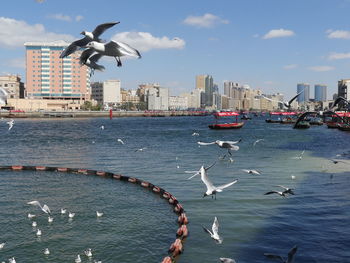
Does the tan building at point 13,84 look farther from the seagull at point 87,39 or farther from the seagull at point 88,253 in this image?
the seagull at point 87,39

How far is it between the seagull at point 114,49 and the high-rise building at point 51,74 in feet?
546

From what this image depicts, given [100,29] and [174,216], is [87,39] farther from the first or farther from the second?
[174,216]

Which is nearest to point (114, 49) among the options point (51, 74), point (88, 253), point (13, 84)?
point (88, 253)

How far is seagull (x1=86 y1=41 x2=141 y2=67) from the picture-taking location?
315 centimetres

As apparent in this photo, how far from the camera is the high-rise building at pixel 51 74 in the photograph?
165500 mm

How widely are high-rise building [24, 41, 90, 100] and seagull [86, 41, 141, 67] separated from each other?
166m

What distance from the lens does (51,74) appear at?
170000 millimetres

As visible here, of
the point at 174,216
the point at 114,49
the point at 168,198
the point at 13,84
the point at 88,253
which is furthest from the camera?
the point at 13,84

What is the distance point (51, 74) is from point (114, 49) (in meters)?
178

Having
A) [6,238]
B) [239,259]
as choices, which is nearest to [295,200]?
[239,259]

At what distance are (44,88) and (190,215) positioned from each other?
546 feet

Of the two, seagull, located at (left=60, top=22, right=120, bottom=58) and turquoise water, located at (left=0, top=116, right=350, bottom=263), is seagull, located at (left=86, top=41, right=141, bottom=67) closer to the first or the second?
seagull, located at (left=60, top=22, right=120, bottom=58)

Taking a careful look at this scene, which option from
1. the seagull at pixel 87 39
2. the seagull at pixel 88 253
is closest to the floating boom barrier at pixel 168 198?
the seagull at pixel 88 253

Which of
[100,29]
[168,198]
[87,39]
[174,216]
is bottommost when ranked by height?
[174,216]
